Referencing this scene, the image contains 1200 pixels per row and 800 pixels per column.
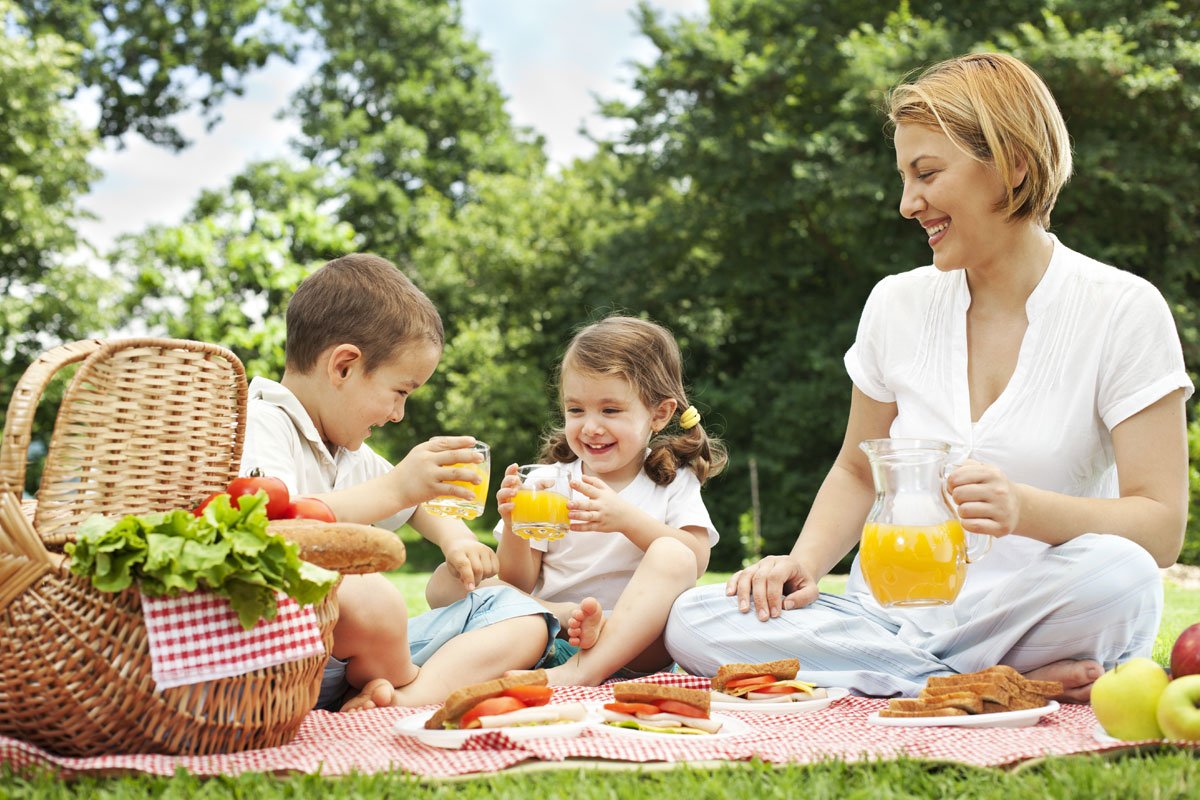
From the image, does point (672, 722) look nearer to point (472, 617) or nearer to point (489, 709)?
point (489, 709)

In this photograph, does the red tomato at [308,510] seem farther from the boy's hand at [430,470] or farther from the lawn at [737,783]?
the lawn at [737,783]

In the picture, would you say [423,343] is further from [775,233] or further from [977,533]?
[775,233]

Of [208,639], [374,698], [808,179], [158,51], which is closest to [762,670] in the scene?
[374,698]

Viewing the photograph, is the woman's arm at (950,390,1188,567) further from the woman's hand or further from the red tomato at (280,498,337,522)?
the red tomato at (280,498,337,522)

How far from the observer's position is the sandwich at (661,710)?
283 centimetres

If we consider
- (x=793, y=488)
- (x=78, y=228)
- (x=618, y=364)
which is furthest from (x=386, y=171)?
(x=618, y=364)

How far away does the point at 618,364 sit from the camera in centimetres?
431

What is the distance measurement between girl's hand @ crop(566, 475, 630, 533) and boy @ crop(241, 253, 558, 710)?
317 millimetres

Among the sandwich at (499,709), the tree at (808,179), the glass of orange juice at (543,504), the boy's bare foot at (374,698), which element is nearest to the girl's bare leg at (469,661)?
the boy's bare foot at (374,698)

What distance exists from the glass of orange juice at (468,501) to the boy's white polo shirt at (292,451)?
133 mm

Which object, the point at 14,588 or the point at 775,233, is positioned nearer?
→ the point at 14,588

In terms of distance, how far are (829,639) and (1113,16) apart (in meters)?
14.9

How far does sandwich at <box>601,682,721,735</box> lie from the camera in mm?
2830

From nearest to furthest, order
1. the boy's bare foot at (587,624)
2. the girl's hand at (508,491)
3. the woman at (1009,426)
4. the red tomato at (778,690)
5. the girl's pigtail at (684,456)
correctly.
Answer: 1. the woman at (1009,426)
2. the red tomato at (778,690)
3. the boy's bare foot at (587,624)
4. the girl's hand at (508,491)
5. the girl's pigtail at (684,456)
